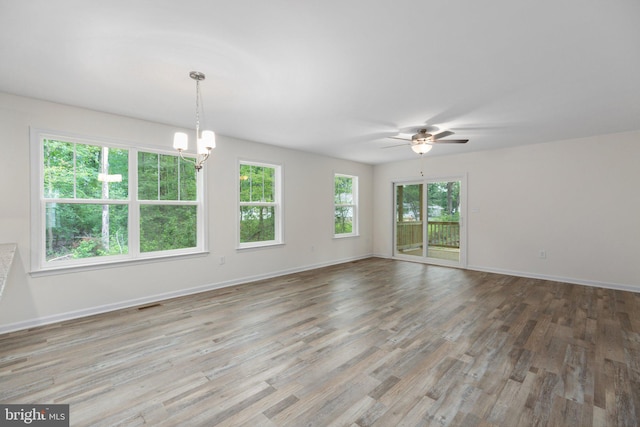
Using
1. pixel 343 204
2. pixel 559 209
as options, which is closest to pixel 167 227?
pixel 343 204

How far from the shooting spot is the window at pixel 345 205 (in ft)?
22.2

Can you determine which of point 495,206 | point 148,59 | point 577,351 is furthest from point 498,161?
point 148,59

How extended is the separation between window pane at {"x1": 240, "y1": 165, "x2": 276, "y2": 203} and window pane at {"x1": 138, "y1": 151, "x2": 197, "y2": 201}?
0.89 m

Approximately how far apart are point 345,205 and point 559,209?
13.6 feet

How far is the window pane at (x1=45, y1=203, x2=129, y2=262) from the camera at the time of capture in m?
3.28

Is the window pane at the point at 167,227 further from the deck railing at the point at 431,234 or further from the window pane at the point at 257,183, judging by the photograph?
the deck railing at the point at 431,234

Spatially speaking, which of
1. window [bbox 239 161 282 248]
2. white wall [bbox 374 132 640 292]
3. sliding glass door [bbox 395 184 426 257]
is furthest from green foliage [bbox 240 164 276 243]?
white wall [bbox 374 132 640 292]

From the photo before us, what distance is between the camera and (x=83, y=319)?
10.6 ft

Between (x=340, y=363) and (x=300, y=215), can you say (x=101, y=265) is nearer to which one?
(x=340, y=363)

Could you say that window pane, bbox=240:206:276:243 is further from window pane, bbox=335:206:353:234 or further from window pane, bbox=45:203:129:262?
window pane, bbox=335:206:353:234

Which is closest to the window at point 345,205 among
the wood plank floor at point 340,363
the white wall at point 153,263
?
the white wall at point 153,263

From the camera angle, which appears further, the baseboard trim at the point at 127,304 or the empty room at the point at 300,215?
the baseboard trim at the point at 127,304

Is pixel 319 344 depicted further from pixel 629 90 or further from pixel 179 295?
pixel 629 90

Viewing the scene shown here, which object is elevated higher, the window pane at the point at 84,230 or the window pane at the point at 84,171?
the window pane at the point at 84,171
